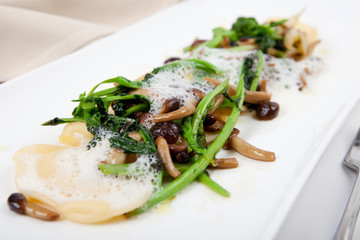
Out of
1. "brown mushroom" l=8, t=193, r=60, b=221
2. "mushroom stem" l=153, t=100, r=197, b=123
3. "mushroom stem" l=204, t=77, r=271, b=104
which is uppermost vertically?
"mushroom stem" l=204, t=77, r=271, b=104

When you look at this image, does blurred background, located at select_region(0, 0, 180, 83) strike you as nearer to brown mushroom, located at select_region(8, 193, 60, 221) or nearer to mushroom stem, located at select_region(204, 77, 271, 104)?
mushroom stem, located at select_region(204, 77, 271, 104)

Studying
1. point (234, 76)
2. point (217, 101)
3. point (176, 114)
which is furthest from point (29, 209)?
point (234, 76)

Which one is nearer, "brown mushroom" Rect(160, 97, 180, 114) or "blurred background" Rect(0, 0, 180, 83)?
"brown mushroom" Rect(160, 97, 180, 114)

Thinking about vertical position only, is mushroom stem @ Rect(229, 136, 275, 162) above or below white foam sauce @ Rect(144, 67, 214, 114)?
below

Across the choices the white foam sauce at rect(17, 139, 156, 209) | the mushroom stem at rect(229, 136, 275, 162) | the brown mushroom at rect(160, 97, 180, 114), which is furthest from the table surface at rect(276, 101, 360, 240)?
the brown mushroom at rect(160, 97, 180, 114)

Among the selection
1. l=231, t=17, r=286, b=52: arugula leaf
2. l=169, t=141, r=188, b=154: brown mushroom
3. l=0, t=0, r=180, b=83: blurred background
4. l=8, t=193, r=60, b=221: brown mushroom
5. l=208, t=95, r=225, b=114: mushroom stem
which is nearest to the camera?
l=8, t=193, r=60, b=221: brown mushroom

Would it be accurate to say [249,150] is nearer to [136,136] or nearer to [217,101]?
[217,101]
